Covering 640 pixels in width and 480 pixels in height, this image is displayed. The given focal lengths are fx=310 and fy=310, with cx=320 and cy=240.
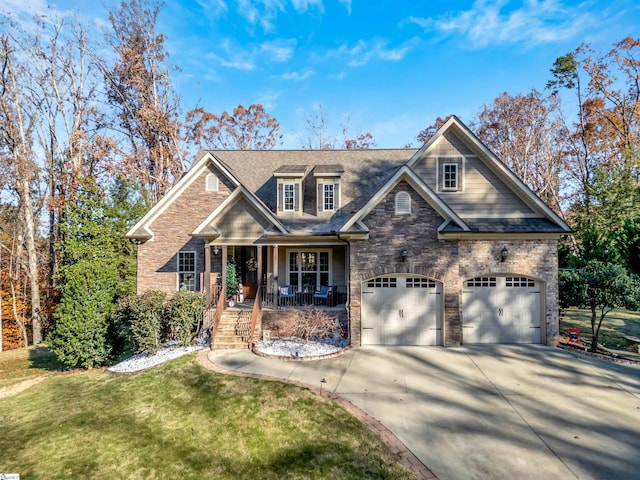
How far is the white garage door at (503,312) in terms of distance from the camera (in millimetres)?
11352

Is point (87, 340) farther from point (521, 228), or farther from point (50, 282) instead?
point (521, 228)

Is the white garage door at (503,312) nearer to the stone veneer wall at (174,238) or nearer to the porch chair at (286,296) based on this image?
the porch chair at (286,296)

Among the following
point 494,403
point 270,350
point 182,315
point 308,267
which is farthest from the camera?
point 308,267

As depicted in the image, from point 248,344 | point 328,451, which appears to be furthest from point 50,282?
point 328,451

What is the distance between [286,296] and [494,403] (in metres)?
8.24

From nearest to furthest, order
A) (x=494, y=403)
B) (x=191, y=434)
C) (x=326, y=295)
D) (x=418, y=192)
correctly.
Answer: (x=191, y=434) → (x=494, y=403) → (x=418, y=192) → (x=326, y=295)

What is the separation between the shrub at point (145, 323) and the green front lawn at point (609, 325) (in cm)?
1602

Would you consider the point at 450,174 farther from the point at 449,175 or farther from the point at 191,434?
the point at 191,434

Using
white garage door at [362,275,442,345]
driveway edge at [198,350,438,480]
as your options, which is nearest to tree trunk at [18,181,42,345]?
driveway edge at [198,350,438,480]

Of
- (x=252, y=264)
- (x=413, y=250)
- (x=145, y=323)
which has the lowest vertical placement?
(x=145, y=323)

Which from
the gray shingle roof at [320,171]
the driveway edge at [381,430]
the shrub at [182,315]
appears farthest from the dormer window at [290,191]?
the driveway edge at [381,430]

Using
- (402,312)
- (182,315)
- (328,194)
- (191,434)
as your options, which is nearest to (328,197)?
(328,194)

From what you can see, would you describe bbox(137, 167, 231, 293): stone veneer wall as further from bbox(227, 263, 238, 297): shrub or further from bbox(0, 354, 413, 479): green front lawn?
bbox(0, 354, 413, 479): green front lawn

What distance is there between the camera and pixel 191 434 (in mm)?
6383
